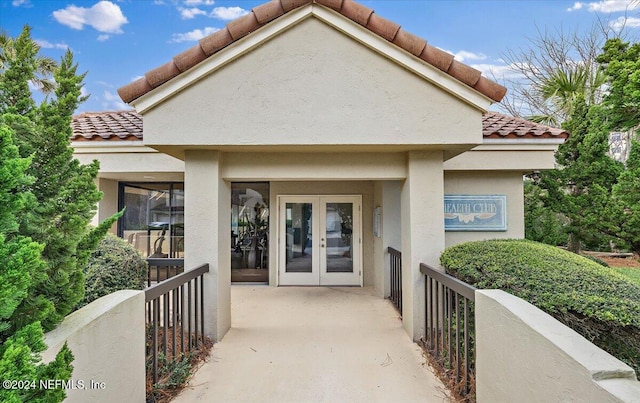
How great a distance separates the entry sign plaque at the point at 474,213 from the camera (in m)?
6.77

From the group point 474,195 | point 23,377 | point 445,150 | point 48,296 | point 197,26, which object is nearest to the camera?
point 23,377

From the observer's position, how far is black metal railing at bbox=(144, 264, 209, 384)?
146 inches

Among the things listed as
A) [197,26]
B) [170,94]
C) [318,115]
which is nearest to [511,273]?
[318,115]

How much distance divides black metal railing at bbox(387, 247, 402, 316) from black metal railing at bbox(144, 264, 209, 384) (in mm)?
4142

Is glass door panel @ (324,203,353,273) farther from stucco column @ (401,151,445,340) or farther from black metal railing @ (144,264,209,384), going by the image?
black metal railing @ (144,264,209,384)

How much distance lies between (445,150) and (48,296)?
17.7 feet

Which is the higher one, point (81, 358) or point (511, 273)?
point (511, 273)

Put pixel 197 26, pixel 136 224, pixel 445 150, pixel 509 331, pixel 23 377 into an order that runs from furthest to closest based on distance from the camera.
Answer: pixel 197 26 → pixel 136 224 → pixel 445 150 → pixel 509 331 → pixel 23 377

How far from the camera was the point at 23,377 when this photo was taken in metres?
Answer: 1.54

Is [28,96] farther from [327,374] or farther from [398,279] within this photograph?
[398,279]

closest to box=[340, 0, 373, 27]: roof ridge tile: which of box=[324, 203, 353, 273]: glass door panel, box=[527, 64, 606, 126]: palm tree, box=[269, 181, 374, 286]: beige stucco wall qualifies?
box=[269, 181, 374, 286]: beige stucco wall

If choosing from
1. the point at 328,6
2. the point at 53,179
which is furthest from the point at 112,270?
the point at 328,6

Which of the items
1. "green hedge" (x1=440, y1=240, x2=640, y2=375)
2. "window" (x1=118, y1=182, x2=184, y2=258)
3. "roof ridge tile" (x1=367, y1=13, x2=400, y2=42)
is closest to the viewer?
"green hedge" (x1=440, y1=240, x2=640, y2=375)

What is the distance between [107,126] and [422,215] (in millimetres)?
7948
